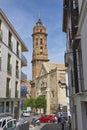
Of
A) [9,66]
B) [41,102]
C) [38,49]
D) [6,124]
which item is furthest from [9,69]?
[38,49]

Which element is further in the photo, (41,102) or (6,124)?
(41,102)

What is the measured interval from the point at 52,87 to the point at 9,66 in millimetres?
33595

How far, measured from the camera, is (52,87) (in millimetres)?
58219

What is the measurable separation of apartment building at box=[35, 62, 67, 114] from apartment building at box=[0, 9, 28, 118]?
72.8 ft

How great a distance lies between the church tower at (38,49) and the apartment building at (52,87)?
7.49m

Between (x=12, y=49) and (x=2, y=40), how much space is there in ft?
12.3

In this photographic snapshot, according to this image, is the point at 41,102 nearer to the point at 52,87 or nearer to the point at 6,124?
the point at 52,87

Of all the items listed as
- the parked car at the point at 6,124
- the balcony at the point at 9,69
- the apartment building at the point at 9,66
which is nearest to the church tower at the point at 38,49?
the apartment building at the point at 9,66

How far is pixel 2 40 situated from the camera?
23.4 metres

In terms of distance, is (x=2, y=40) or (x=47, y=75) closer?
(x=2, y=40)

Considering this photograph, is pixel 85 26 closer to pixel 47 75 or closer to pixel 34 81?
pixel 47 75

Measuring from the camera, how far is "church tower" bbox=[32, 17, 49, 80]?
7525 centimetres

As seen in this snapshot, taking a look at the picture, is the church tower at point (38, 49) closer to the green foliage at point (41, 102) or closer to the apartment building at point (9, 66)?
the green foliage at point (41, 102)

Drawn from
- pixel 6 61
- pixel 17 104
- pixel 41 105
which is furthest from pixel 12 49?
pixel 41 105
